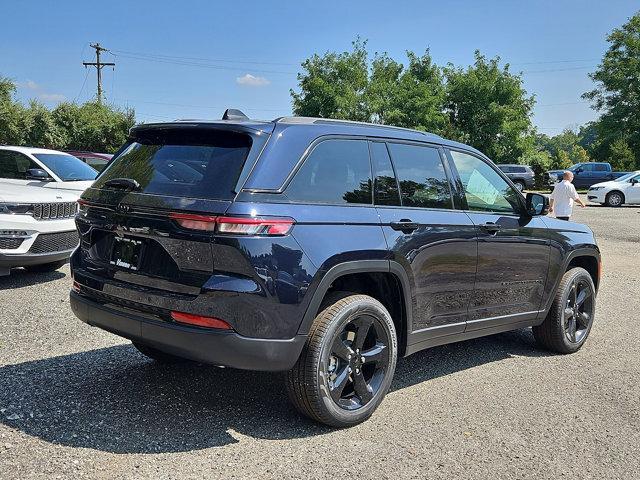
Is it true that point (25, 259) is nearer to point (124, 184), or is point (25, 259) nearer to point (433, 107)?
point (124, 184)

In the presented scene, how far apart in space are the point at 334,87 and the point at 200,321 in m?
43.6

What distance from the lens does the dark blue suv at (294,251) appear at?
3324mm

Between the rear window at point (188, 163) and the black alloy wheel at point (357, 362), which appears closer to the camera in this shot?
the rear window at point (188, 163)

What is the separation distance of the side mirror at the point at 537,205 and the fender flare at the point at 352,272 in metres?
1.77

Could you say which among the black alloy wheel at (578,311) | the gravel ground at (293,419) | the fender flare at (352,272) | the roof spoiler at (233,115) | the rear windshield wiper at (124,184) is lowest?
the gravel ground at (293,419)

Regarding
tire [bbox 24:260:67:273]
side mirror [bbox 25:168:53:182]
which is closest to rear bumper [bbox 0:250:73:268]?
tire [bbox 24:260:67:273]

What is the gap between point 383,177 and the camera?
4.11 metres

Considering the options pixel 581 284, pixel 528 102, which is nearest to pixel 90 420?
pixel 581 284

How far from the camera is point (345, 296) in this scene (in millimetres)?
3818

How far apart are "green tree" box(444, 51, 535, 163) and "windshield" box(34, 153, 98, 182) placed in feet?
125

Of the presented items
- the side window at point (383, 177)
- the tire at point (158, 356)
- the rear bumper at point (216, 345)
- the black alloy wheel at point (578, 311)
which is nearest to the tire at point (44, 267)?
the tire at point (158, 356)

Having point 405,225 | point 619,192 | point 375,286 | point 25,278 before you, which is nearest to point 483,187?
point 405,225

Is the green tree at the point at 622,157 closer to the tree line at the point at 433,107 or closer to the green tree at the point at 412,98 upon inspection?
the tree line at the point at 433,107

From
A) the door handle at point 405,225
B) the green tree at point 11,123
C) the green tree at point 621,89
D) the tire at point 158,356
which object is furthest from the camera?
the green tree at point 621,89
